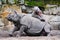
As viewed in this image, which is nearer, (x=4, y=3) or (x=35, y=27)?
(x=35, y=27)

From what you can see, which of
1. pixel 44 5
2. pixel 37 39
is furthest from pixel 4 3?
pixel 37 39

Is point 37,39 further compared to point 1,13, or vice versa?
point 1,13

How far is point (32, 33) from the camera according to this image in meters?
4.57

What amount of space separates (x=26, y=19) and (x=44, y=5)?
359cm

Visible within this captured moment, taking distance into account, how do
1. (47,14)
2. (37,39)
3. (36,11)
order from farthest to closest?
1. (47,14)
2. (36,11)
3. (37,39)

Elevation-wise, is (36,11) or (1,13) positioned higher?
(36,11)

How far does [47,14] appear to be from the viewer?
7.98 metres

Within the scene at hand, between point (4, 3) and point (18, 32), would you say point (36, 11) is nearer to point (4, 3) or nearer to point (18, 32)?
point (18, 32)

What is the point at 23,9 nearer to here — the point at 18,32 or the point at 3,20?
the point at 3,20

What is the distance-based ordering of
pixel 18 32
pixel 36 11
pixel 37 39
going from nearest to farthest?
pixel 37 39 → pixel 18 32 → pixel 36 11

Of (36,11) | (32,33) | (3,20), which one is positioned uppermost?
(36,11)

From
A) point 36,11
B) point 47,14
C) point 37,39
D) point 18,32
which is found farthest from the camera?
point 47,14

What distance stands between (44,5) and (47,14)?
319 millimetres

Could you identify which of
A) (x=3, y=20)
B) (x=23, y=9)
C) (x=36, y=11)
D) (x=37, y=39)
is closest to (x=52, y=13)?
(x=23, y=9)
